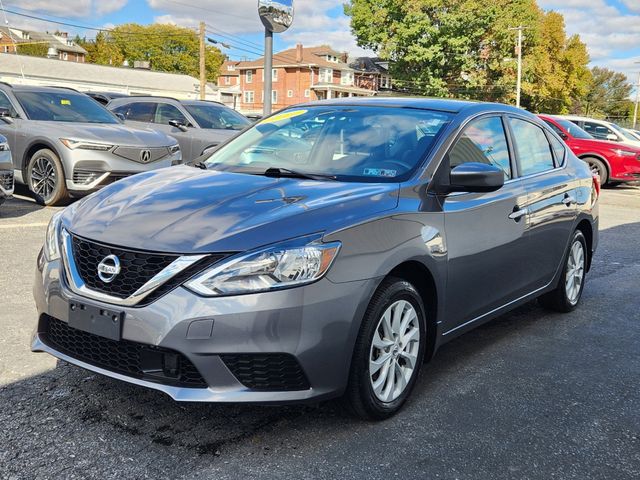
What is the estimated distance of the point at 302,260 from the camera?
275cm

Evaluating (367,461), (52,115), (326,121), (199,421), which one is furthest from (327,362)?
(52,115)

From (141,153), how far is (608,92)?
10378 centimetres

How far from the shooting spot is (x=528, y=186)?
14.7 feet

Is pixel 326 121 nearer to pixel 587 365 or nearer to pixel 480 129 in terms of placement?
pixel 480 129

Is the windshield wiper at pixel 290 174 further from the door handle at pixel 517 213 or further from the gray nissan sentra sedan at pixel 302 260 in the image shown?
the door handle at pixel 517 213

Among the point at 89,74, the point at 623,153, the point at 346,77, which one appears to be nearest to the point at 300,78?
the point at 346,77

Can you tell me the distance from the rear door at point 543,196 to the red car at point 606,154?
463 inches

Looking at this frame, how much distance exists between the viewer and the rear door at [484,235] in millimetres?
3652

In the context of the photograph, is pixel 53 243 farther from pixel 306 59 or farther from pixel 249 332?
pixel 306 59

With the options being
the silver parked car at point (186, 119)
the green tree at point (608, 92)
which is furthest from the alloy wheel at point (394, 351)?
the green tree at point (608, 92)

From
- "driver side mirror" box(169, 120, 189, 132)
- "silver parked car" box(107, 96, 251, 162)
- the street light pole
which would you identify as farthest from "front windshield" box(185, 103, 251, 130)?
the street light pole

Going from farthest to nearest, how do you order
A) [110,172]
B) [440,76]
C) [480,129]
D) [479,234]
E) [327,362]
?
[440,76], [110,172], [480,129], [479,234], [327,362]

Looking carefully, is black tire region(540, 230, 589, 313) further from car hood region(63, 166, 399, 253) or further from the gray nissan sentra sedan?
car hood region(63, 166, 399, 253)

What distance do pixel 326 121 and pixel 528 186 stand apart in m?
1.44
